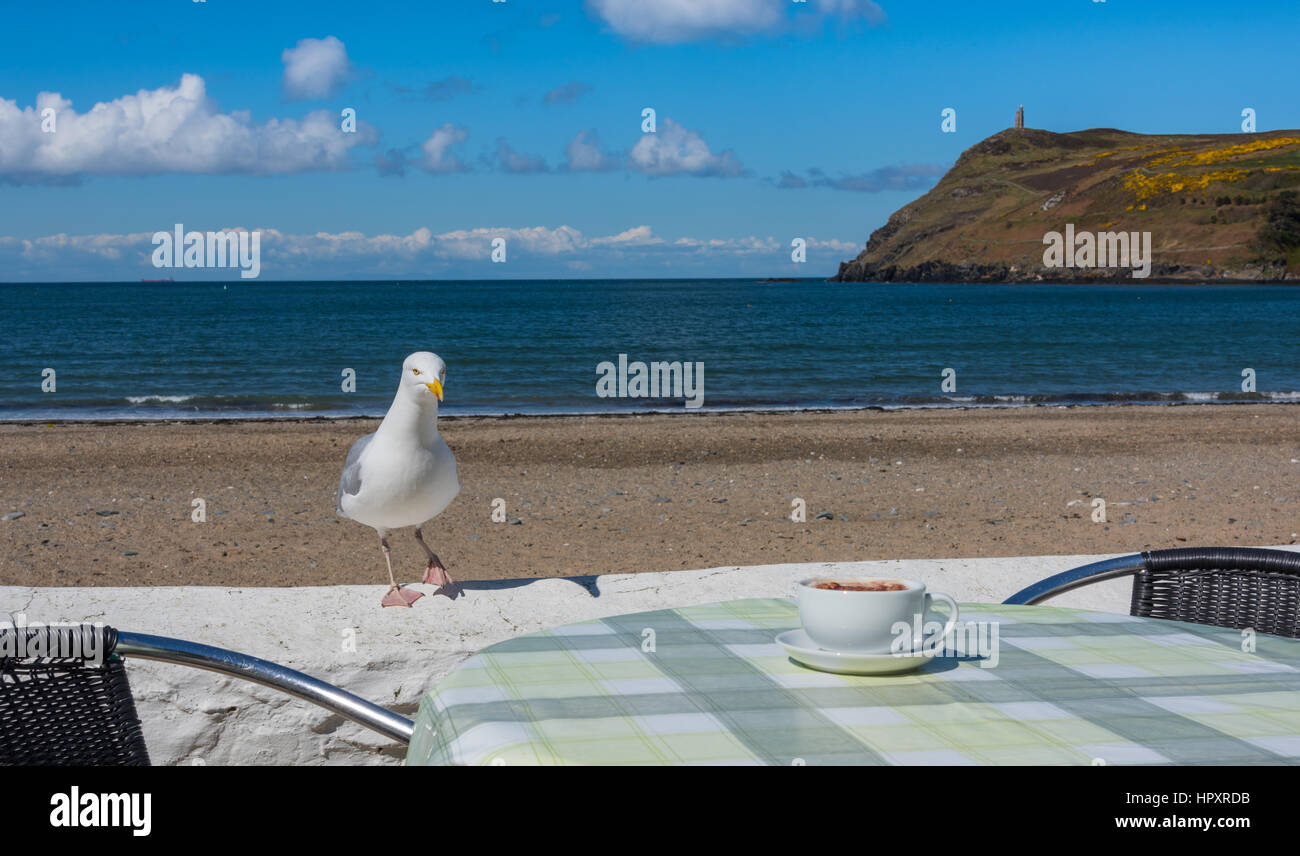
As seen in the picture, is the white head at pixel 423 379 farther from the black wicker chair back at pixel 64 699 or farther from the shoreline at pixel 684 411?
the shoreline at pixel 684 411

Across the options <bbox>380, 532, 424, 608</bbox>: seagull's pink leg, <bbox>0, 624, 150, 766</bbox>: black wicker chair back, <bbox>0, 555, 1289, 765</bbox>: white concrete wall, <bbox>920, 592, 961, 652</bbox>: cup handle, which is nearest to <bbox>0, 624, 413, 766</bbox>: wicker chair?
<bbox>0, 624, 150, 766</bbox>: black wicker chair back

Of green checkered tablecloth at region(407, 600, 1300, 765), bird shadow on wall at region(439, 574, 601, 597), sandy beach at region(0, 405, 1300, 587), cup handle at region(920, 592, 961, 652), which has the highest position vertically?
cup handle at region(920, 592, 961, 652)

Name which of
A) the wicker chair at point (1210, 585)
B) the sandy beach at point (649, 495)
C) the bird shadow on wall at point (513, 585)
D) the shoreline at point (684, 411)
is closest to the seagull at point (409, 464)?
the bird shadow on wall at point (513, 585)

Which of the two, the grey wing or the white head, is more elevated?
the white head

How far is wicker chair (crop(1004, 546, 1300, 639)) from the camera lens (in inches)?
126

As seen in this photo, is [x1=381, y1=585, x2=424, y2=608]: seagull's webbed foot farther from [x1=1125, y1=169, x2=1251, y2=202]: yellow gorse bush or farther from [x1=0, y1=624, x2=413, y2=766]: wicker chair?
[x1=1125, y1=169, x2=1251, y2=202]: yellow gorse bush

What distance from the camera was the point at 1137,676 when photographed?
1.98 metres

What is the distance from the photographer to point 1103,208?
11881cm

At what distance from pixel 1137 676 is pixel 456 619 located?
2.53 metres

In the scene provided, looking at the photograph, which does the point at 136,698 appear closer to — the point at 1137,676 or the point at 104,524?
the point at 1137,676

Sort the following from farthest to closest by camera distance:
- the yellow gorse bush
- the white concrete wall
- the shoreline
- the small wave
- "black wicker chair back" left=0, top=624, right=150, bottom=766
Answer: the yellow gorse bush → the small wave → the shoreline → the white concrete wall → "black wicker chair back" left=0, top=624, right=150, bottom=766

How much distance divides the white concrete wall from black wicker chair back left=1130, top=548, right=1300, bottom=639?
772 mm

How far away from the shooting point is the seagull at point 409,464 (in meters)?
4.17

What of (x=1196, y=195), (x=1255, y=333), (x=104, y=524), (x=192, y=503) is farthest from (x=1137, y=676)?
(x=1196, y=195)
